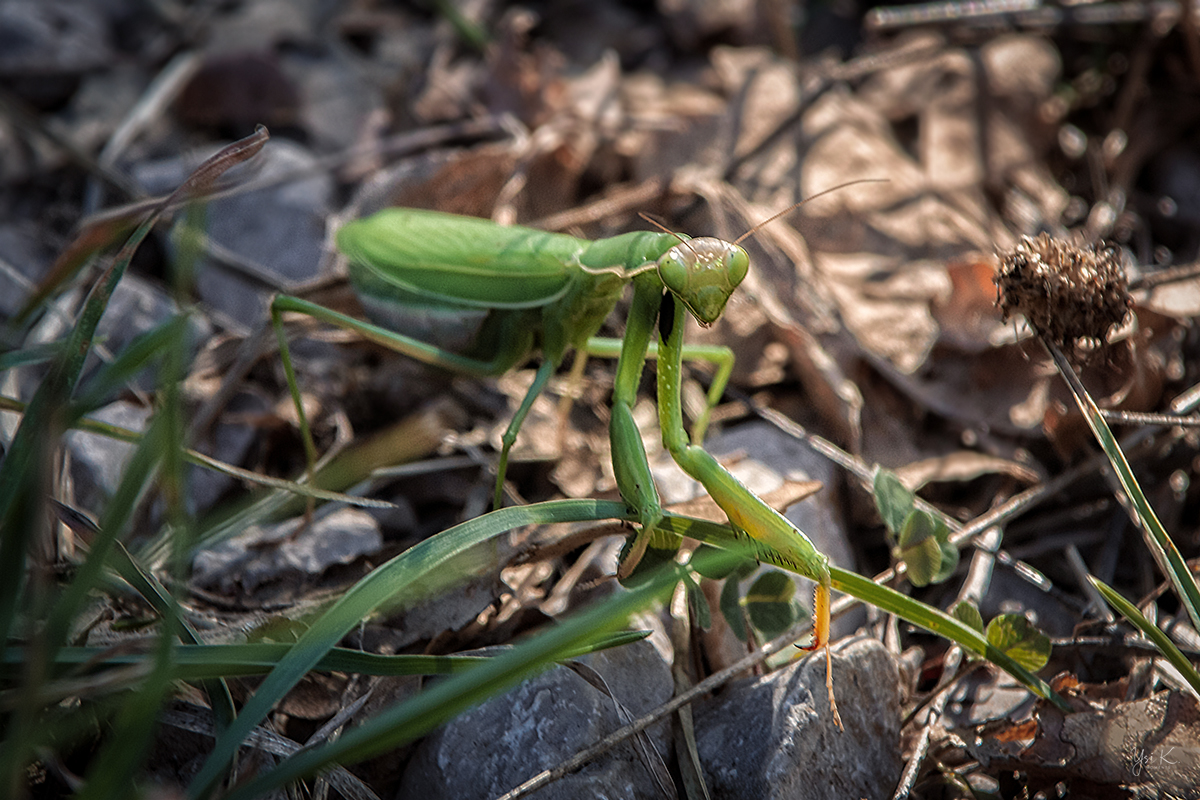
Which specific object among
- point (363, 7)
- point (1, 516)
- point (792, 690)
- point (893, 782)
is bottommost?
point (893, 782)

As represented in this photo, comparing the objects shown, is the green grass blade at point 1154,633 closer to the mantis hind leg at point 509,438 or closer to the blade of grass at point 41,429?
the mantis hind leg at point 509,438

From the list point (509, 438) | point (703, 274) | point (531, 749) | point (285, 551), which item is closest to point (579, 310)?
point (509, 438)

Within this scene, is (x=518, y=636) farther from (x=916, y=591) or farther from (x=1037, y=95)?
(x=1037, y=95)

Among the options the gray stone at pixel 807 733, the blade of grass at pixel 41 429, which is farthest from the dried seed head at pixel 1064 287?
the blade of grass at pixel 41 429

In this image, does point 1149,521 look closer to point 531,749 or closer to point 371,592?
point 531,749

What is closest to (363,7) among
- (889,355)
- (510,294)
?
(510,294)

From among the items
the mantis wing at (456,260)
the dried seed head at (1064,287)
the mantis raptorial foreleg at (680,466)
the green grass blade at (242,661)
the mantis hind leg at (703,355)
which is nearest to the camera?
the green grass blade at (242,661)

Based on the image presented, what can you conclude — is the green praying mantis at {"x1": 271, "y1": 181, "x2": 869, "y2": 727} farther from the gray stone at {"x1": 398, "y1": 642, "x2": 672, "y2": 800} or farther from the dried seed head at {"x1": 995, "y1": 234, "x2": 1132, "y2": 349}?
the dried seed head at {"x1": 995, "y1": 234, "x2": 1132, "y2": 349}
